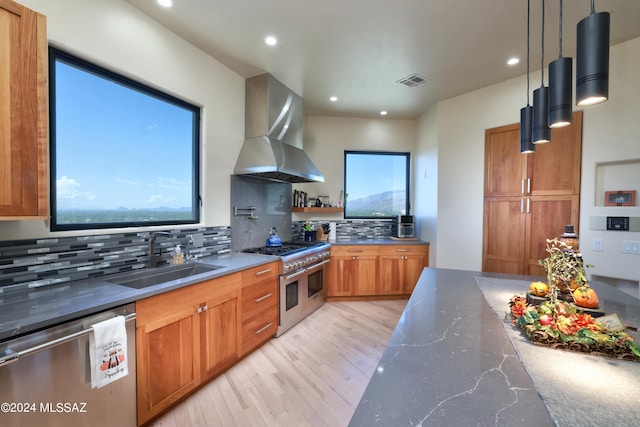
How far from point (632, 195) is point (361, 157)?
3129 mm

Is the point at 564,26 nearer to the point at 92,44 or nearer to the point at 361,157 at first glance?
the point at 361,157

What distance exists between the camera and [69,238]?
1.67 m

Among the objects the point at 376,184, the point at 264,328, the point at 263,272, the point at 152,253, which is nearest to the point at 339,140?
the point at 376,184

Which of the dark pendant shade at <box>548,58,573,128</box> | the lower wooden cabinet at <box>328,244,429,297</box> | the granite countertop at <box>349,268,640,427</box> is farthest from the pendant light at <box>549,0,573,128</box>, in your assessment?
the lower wooden cabinet at <box>328,244,429,297</box>

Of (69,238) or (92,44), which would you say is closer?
(69,238)

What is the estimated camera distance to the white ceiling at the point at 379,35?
6.53 ft

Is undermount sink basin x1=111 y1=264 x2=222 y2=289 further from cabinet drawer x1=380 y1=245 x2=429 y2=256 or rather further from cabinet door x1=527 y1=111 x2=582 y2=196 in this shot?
A: cabinet door x1=527 y1=111 x2=582 y2=196

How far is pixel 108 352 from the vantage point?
4.37 ft

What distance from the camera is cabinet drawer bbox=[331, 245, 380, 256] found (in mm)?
3864

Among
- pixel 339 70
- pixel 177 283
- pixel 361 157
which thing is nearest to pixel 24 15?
pixel 177 283

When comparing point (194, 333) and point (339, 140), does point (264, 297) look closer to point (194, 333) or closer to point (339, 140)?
point (194, 333)

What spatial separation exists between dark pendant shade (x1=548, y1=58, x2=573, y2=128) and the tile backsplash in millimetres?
2669

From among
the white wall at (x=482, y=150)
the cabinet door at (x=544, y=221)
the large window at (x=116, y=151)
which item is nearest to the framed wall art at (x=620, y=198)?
the white wall at (x=482, y=150)

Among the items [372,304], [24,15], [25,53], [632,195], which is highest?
[24,15]
